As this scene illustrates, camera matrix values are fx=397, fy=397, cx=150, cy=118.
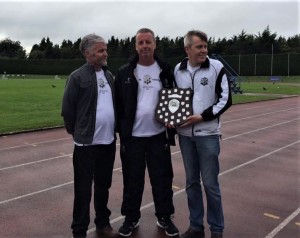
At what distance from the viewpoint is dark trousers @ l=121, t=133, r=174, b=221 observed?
4.05 m

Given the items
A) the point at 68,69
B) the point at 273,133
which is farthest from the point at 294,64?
the point at 273,133

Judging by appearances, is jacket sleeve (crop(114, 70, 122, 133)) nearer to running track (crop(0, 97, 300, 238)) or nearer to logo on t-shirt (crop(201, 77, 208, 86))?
logo on t-shirt (crop(201, 77, 208, 86))

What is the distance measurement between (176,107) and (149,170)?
0.77 meters

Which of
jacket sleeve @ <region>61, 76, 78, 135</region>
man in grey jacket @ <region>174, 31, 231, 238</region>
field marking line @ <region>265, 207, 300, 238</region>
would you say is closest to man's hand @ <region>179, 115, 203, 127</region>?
man in grey jacket @ <region>174, 31, 231, 238</region>

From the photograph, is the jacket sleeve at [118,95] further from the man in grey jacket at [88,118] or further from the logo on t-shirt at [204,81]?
the logo on t-shirt at [204,81]

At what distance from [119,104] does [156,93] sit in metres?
0.40

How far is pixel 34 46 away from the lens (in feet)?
316

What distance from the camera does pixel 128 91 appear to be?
393 centimetres

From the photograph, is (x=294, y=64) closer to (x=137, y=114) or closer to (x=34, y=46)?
(x=137, y=114)

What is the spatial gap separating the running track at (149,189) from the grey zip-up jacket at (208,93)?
48.5 inches

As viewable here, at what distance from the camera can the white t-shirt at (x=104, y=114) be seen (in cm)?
389

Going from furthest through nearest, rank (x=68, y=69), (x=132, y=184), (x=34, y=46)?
(x=34, y=46)
(x=68, y=69)
(x=132, y=184)

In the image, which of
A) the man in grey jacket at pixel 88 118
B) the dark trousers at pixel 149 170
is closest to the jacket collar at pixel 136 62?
the man in grey jacket at pixel 88 118

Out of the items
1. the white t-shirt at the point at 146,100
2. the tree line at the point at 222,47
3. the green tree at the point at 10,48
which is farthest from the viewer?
the green tree at the point at 10,48
